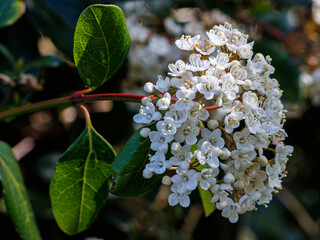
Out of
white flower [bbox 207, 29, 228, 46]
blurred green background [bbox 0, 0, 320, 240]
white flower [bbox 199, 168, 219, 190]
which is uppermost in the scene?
white flower [bbox 207, 29, 228, 46]

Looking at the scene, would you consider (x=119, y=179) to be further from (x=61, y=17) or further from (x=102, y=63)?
(x=61, y=17)

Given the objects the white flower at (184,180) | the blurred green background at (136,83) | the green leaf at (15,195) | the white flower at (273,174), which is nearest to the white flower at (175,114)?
the white flower at (184,180)

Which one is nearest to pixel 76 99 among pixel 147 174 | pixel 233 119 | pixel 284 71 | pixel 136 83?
pixel 147 174

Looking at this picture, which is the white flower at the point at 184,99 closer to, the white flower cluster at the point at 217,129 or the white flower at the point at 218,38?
the white flower cluster at the point at 217,129

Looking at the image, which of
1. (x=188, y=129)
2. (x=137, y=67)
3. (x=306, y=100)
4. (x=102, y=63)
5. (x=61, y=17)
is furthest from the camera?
(x=306, y=100)

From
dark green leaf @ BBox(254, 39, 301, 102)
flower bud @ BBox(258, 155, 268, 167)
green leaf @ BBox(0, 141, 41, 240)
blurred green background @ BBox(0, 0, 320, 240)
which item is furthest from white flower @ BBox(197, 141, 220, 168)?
dark green leaf @ BBox(254, 39, 301, 102)

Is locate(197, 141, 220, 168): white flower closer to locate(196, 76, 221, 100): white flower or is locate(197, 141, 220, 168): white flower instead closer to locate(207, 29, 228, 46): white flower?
locate(196, 76, 221, 100): white flower

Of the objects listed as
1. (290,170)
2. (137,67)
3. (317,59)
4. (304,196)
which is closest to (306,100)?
(317,59)
